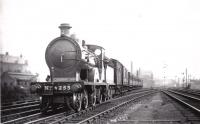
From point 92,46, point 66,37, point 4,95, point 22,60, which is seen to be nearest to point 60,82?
point 66,37

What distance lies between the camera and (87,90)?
14008mm

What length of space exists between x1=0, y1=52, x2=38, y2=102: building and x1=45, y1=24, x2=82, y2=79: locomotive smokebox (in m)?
2.21

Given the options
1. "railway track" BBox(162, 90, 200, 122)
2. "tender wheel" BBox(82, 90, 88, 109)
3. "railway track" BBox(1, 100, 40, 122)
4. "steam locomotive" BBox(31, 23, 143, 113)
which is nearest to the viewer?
"railway track" BBox(1, 100, 40, 122)

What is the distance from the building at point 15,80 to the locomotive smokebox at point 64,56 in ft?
7.25

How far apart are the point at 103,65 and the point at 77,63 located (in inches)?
177

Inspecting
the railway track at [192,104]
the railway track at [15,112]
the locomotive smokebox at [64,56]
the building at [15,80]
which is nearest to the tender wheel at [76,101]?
the locomotive smokebox at [64,56]

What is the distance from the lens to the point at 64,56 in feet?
42.8

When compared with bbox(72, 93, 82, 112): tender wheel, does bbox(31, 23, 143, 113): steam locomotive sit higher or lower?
higher

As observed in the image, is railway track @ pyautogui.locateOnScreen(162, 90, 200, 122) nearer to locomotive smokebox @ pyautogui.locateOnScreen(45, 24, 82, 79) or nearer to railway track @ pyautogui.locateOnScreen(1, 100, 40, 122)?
locomotive smokebox @ pyautogui.locateOnScreen(45, 24, 82, 79)

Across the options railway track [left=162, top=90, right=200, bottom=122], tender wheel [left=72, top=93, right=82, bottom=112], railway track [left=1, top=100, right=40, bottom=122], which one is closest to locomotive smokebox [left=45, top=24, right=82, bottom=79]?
tender wheel [left=72, top=93, right=82, bottom=112]

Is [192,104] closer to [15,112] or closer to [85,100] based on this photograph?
[85,100]

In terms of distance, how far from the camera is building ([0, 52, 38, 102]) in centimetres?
2364

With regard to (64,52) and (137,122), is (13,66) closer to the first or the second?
(64,52)

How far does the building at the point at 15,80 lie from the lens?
23641mm
